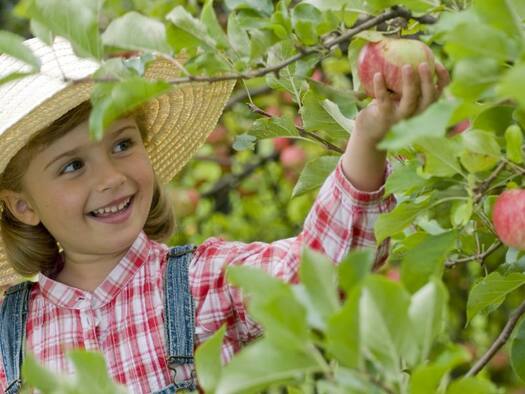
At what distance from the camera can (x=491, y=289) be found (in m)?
1.22

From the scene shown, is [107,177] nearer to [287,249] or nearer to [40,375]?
[287,249]

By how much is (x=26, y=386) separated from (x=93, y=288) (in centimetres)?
21

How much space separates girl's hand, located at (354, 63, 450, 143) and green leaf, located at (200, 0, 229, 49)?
173 mm

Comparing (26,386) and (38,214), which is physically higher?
(38,214)

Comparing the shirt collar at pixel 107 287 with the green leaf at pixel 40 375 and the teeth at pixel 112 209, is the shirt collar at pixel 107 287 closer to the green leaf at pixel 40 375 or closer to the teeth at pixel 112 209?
the teeth at pixel 112 209

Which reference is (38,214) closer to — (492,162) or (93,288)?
(93,288)

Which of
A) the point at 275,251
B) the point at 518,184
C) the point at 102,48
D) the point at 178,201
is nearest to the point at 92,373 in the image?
the point at 102,48

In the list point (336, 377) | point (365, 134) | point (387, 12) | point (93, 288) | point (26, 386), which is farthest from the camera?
point (93, 288)

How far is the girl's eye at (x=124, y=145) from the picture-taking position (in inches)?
68.6

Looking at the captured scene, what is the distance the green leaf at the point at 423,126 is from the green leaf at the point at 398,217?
257mm

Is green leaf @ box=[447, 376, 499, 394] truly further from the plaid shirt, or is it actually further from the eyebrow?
the eyebrow

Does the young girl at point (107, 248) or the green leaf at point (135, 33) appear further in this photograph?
the young girl at point (107, 248)

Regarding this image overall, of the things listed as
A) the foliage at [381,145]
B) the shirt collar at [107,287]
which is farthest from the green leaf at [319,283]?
the shirt collar at [107,287]

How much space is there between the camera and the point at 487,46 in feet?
2.61
